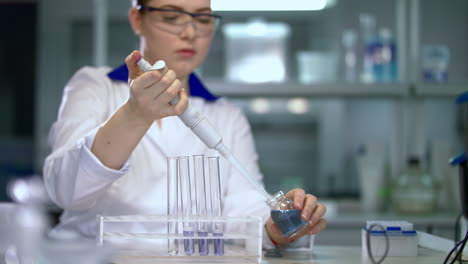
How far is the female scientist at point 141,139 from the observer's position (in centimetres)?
111

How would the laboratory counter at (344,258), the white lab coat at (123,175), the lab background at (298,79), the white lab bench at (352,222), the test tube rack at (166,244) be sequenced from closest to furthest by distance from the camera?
1. the test tube rack at (166,244)
2. the laboratory counter at (344,258)
3. the white lab coat at (123,175)
4. the white lab bench at (352,222)
5. the lab background at (298,79)

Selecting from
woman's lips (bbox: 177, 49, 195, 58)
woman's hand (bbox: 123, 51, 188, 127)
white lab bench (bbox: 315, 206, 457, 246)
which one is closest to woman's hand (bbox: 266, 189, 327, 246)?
woman's hand (bbox: 123, 51, 188, 127)

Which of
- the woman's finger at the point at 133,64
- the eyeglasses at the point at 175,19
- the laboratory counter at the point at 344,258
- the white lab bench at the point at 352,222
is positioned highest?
the eyeglasses at the point at 175,19

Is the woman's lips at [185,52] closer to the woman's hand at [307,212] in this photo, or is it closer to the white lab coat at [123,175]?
the white lab coat at [123,175]

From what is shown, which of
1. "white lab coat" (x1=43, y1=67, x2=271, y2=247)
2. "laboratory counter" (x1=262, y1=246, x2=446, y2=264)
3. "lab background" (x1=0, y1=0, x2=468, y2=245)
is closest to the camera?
"laboratory counter" (x1=262, y1=246, x2=446, y2=264)

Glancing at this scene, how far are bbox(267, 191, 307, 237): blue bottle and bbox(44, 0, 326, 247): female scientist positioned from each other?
0.11ft

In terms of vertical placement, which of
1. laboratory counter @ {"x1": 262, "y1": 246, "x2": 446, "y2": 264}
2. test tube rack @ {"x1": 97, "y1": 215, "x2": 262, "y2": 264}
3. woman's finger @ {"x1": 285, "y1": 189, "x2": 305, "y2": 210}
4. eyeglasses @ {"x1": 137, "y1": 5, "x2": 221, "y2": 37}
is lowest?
laboratory counter @ {"x1": 262, "y1": 246, "x2": 446, "y2": 264}

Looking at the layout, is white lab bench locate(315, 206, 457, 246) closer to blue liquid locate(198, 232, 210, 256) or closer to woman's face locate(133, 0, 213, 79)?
woman's face locate(133, 0, 213, 79)

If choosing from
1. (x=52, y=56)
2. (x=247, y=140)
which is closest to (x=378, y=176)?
(x=247, y=140)

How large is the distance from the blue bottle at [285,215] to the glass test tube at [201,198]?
0.12 m

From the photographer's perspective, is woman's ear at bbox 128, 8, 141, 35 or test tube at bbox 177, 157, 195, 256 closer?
test tube at bbox 177, 157, 195, 256

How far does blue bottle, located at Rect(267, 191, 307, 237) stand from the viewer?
1.05 meters

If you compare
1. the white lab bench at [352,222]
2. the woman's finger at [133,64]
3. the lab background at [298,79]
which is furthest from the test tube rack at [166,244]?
the lab background at [298,79]

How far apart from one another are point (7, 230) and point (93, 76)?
33.2 inches
